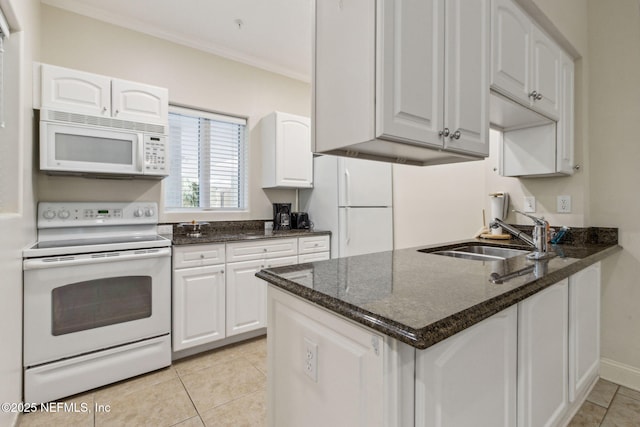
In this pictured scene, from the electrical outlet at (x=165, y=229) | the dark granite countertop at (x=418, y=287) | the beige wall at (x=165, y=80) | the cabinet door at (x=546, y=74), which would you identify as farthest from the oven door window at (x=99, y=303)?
the cabinet door at (x=546, y=74)

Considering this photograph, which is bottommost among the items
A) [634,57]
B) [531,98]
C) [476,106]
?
[476,106]

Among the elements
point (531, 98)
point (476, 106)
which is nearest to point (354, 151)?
point (476, 106)

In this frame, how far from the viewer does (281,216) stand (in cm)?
347

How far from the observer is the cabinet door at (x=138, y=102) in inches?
92.9

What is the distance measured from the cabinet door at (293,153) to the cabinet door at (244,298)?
96 centimetres

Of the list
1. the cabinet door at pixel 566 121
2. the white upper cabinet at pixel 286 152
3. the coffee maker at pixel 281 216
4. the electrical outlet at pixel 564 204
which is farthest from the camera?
the coffee maker at pixel 281 216

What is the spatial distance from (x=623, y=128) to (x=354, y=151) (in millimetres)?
2091

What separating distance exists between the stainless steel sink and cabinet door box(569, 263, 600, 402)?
1.09 ft

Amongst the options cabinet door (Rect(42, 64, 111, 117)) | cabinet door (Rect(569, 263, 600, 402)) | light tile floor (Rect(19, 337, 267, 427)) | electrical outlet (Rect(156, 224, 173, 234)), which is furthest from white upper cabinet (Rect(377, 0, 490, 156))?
electrical outlet (Rect(156, 224, 173, 234))

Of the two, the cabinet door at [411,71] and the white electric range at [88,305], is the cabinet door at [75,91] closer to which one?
the white electric range at [88,305]

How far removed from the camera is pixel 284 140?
127 inches

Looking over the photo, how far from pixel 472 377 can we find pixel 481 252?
4.46 feet

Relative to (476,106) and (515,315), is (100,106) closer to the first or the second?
(476,106)

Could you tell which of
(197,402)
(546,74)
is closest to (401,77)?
(546,74)
